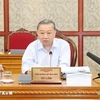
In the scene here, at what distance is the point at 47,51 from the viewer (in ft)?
9.86

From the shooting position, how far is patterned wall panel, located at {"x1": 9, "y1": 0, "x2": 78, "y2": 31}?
5945mm

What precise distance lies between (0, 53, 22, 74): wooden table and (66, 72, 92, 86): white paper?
185 centimetres

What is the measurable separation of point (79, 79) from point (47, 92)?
261 millimetres

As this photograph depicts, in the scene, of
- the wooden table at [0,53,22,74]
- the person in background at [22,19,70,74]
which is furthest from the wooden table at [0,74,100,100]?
the wooden table at [0,53,22,74]

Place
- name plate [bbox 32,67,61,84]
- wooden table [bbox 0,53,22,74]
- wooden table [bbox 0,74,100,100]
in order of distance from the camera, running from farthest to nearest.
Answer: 1. wooden table [bbox 0,53,22,74]
2. name plate [bbox 32,67,61,84]
3. wooden table [bbox 0,74,100,100]

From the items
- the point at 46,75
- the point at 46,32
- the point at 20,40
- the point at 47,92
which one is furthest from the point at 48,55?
the point at 20,40

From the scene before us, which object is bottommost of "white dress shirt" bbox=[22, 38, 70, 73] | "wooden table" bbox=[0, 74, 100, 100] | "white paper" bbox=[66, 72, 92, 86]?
"wooden table" bbox=[0, 74, 100, 100]

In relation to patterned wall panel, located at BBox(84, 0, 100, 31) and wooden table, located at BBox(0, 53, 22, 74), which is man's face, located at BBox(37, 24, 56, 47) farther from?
patterned wall panel, located at BBox(84, 0, 100, 31)

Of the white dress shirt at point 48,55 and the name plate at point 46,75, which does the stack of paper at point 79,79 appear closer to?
the name plate at point 46,75

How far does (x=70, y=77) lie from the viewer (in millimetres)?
2131

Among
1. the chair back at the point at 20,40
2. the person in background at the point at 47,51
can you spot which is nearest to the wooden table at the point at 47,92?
the person in background at the point at 47,51

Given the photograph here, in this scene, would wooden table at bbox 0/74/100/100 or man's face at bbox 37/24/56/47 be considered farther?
man's face at bbox 37/24/56/47

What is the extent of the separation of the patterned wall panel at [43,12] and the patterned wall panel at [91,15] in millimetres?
207

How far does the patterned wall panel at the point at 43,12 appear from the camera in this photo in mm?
5945
